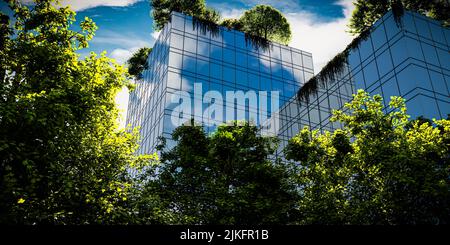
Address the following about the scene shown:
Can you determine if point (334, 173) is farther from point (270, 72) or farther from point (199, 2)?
point (199, 2)

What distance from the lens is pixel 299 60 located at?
46.2 m

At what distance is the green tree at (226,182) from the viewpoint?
14992mm

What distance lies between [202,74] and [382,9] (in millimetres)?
19419

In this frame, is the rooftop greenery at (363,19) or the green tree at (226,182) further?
the rooftop greenery at (363,19)

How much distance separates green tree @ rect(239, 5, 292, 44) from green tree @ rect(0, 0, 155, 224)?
36.0 meters

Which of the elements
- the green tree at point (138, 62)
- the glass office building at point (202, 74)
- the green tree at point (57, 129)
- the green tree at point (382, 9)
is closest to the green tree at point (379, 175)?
the green tree at point (57, 129)

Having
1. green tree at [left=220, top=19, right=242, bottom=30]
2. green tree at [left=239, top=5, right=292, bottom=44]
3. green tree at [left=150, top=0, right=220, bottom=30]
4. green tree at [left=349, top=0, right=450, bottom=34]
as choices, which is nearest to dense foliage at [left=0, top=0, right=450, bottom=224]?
green tree at [left=349, top=0, right=450, bottom=34]

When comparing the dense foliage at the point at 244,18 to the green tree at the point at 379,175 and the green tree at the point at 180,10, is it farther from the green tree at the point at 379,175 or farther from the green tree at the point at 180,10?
the green tree at the point at 379,175

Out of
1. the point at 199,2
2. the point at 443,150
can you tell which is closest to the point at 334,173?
the point at 443,150

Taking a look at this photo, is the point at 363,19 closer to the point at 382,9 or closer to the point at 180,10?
the point at 382,9

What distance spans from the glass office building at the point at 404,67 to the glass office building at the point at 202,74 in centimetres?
933

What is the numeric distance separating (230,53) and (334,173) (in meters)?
28.1

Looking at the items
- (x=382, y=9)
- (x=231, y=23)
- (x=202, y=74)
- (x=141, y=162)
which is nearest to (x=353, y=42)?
(x=382, y=9)

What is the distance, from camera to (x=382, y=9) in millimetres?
36062
